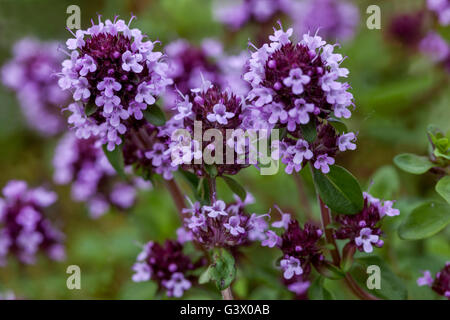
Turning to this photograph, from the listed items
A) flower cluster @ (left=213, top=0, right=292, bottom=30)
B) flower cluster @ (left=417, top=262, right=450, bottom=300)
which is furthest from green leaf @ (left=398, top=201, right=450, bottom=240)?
flower cluster @ (left=213, top=0, right=292, bottom=30)

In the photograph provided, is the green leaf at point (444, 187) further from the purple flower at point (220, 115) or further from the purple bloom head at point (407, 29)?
the purple bloom head at point (407, 29)

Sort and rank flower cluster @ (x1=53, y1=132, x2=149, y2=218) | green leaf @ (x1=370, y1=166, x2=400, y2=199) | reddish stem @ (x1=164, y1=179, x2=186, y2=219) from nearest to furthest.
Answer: reddish stem @ (x1=164, y1=179, x2=186, y2=219) < green leaf @ (x1=370, y1=166, x2=400, y2=199) < flower cluster @ (x1=53, y1=132, x2=149, y2=218)

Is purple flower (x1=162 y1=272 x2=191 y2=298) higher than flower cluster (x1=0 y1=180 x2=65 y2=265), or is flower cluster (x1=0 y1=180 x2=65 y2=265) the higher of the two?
flower cluster (x1=0 y1=180 x2=65 y2=265)

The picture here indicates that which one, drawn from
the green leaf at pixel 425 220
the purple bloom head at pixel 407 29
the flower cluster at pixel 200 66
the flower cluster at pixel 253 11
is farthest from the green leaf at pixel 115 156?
the purple bloom head at pixel 407 29

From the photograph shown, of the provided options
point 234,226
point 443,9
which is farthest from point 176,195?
point 443,9

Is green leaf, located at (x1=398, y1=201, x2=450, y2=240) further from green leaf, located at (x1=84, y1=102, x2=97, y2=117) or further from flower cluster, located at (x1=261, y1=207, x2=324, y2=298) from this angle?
green leaf, located at (x1=84, y1=102, x2=97, y2=117)

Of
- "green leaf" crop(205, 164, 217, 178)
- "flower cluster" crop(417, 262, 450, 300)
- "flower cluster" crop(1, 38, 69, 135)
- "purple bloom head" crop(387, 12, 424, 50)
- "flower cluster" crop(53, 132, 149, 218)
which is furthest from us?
"flower cluster" crop(1, 38, 69, 135)

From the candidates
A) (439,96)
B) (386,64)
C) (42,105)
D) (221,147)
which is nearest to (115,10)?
(42,105)

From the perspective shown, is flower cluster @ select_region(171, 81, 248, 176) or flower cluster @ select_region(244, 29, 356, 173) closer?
flower cluster @ select_region(244, 29, 356, 173)
